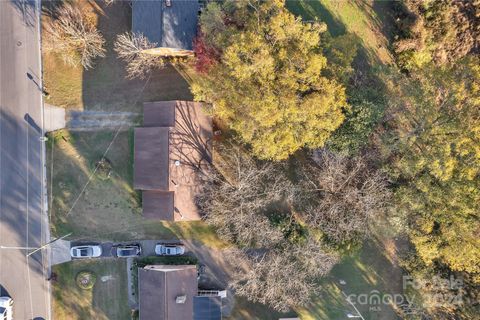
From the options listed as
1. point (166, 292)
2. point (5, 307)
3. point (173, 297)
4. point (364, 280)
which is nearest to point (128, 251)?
point (166, 292)

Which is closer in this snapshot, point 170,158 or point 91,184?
point 170,158

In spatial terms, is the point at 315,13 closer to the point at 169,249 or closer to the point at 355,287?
the point at 169,249

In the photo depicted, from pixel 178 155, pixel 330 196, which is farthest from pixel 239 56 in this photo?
pixel 330 196

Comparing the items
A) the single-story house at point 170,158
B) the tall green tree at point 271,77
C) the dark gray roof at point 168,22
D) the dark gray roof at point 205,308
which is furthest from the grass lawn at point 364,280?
the dark gray roof at point 168,22

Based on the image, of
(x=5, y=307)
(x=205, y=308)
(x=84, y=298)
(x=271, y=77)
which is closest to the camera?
(x=271, y=77)

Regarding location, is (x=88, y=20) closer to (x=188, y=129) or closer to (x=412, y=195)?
(x=188, y=129)

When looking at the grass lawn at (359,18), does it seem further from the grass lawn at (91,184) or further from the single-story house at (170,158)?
the grass lawn at (91,184)
